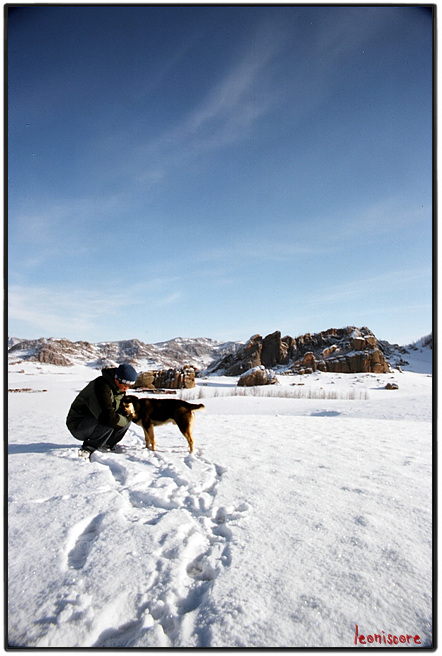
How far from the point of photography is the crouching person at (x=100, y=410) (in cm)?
409

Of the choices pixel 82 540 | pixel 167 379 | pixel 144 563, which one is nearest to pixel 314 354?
pixel 167 379

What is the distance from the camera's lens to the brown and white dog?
4.64 m

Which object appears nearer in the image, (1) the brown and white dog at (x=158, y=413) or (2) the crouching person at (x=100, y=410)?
(2) the crouching person at (x=100, y=410)

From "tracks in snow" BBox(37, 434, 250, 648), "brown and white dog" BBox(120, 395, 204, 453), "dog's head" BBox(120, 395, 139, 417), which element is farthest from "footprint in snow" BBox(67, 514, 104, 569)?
"brown and white dog" BBox(120, 395, 204, 453)

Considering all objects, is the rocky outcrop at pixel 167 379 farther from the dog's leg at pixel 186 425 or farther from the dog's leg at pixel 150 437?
the dog's leg at pixel 186 425

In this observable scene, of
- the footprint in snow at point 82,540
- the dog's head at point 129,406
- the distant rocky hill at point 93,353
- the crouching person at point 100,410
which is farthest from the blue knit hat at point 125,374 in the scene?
the distant rocky hill at point 93,353

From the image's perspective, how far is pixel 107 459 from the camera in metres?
4.07

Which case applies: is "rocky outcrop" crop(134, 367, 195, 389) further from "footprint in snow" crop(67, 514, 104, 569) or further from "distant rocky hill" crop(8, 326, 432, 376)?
"footprint in snow" crop(67, 514, 104, 569)

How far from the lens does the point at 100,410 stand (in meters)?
4.15

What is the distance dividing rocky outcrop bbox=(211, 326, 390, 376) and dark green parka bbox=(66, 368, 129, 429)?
94.5 feet

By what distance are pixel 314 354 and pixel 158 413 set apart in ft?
131

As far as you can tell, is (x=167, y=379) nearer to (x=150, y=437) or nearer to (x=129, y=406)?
(x=150, y=437)

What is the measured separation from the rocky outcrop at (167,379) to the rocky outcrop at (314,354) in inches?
543

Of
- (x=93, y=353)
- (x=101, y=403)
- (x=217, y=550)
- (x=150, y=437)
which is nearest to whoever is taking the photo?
(x=217, y=550)
